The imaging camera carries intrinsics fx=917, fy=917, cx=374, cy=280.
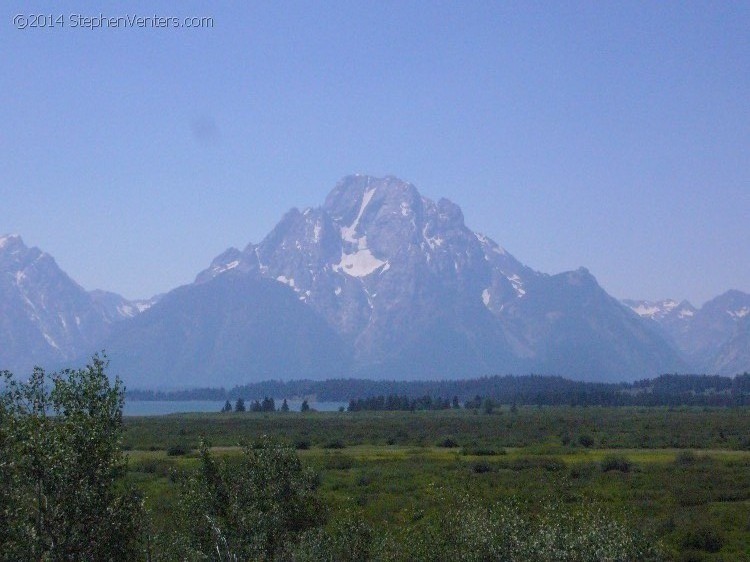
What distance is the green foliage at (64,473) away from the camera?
30.4m

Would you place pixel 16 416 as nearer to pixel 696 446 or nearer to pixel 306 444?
pixel 306 444

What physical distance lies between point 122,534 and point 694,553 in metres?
33.1

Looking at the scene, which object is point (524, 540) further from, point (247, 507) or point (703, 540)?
point (703, 540)

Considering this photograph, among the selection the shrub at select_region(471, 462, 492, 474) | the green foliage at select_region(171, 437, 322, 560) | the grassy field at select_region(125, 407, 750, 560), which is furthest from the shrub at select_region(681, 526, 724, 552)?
the shrub at select_region(471, 462, 492, 474)

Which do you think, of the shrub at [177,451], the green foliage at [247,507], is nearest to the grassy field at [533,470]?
the shrub at [177,451]

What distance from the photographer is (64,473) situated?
31000 mm

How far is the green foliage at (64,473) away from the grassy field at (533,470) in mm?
11990

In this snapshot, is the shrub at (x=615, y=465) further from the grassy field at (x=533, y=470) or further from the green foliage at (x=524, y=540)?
the green foliage at (x=524, y=540)

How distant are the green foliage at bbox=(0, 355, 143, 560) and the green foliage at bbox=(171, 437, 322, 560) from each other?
627 cm

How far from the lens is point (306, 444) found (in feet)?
366

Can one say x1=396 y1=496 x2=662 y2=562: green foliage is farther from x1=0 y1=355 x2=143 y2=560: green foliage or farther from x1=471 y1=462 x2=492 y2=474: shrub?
x1=471 y1=462 x2=492 y2=474: shrub

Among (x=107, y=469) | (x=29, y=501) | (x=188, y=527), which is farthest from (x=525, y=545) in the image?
(x=29, y=501)

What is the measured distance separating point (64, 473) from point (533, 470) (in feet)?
187

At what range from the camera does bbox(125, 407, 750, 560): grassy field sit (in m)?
57.5
